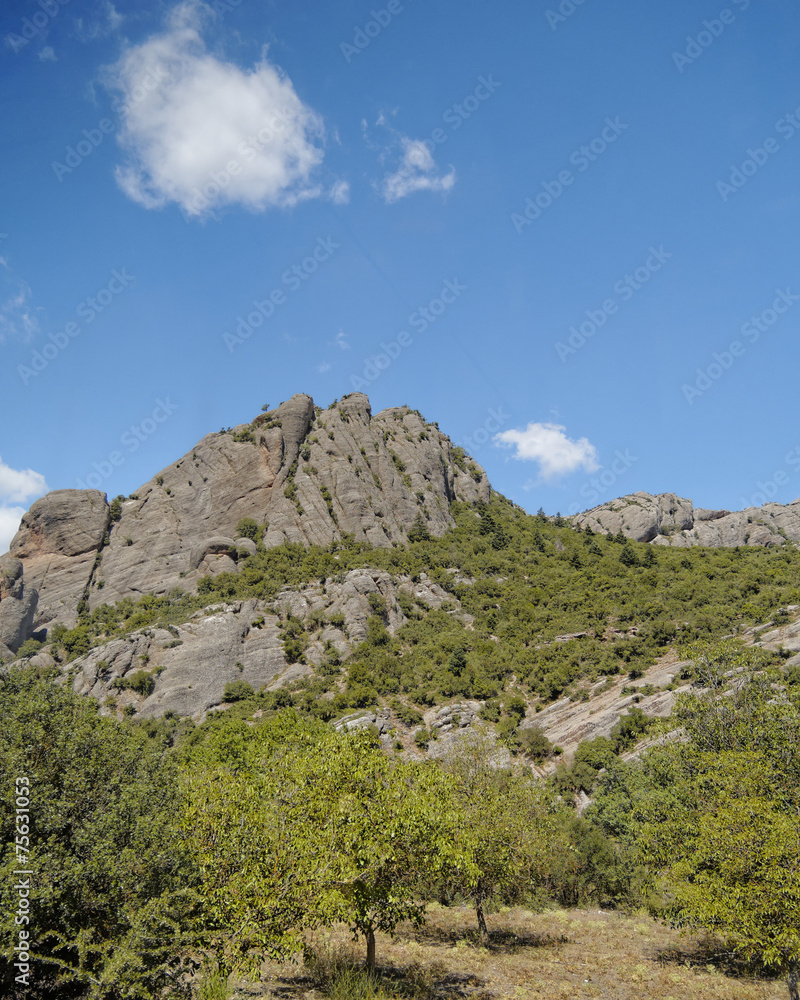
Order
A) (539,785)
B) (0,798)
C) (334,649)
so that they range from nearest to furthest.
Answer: (0,798)
(539,785)
(334,649)

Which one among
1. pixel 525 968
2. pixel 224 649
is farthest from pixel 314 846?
pixel 224 649

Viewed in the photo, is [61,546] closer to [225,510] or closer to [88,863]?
[225,510]

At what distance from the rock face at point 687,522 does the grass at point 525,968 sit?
398 feet

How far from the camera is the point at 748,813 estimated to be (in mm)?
17453

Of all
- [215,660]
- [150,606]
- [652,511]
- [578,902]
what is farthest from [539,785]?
[652,511]

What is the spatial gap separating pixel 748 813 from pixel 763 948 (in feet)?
11.5

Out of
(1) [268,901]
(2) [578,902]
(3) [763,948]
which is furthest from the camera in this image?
(2) [578,902]

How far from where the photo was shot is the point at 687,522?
534 ft

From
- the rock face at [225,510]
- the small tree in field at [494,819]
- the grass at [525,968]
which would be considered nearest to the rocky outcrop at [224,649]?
the rock face at [225,510]

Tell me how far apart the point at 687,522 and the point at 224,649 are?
142764 mm

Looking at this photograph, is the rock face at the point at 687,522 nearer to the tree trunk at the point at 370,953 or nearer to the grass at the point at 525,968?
the grass at the point at 525,968

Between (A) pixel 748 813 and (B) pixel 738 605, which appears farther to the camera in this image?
(B) pixel 738 605

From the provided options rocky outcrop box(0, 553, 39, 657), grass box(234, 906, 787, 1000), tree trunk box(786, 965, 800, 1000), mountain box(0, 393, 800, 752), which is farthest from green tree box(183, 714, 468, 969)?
rocky outcrop box(0, 553, 39, 657)

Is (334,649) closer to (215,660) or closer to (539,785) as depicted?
(215,660)
